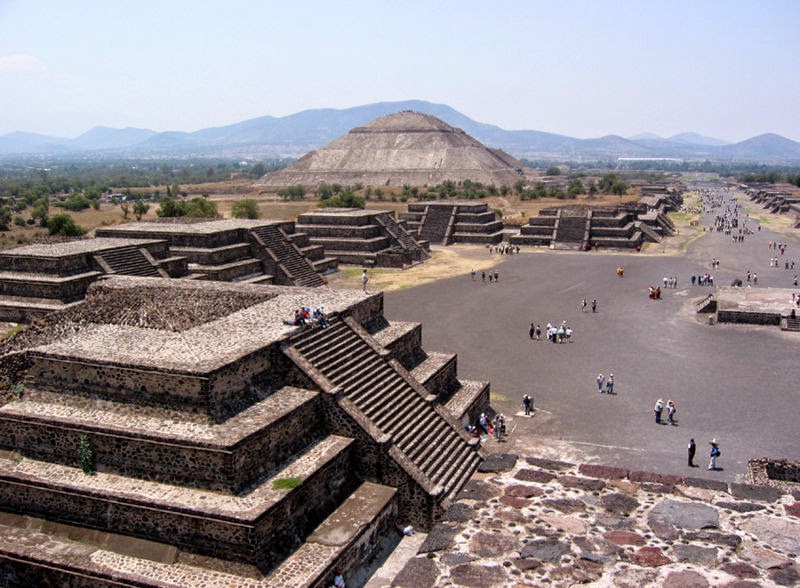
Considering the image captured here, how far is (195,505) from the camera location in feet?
34.5

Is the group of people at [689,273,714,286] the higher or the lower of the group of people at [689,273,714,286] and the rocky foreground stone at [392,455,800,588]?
the higher

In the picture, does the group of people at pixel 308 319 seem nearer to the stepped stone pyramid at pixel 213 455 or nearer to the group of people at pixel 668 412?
the stepped stone pyramid at pixel 213 455

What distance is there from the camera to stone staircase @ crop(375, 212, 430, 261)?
4677cm

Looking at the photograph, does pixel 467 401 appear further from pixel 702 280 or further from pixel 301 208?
pixel 301 208

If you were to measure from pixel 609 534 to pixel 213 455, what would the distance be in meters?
7.05

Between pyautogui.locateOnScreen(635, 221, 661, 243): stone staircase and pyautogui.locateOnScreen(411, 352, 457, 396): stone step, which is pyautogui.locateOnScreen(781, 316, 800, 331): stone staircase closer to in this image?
pyautogui.locateOnScreen(411, 352, 457, 396): stone step

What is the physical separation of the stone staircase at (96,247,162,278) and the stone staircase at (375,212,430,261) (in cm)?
2250

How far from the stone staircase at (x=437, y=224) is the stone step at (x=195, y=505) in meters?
45.0

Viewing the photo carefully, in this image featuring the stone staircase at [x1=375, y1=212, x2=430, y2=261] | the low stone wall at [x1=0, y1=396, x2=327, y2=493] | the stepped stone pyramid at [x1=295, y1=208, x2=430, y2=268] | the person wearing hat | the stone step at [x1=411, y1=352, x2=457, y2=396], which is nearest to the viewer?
the low stone wall at [x1=0, y1=396, x2=327, y2=493]

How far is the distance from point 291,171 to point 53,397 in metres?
121

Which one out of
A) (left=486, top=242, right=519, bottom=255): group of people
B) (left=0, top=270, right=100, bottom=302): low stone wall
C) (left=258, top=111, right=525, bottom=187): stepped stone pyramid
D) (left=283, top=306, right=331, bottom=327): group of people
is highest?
(left=258, top=111, right=525, bottom=187): stepped stone pyramid

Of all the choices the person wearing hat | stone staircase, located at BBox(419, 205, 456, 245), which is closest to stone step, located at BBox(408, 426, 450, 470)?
the person wearing hat

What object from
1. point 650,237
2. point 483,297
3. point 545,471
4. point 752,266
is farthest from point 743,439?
point 650,237

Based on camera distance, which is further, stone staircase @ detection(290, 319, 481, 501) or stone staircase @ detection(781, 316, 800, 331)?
stone staircase @ detection(781, 316, 800, 331)
